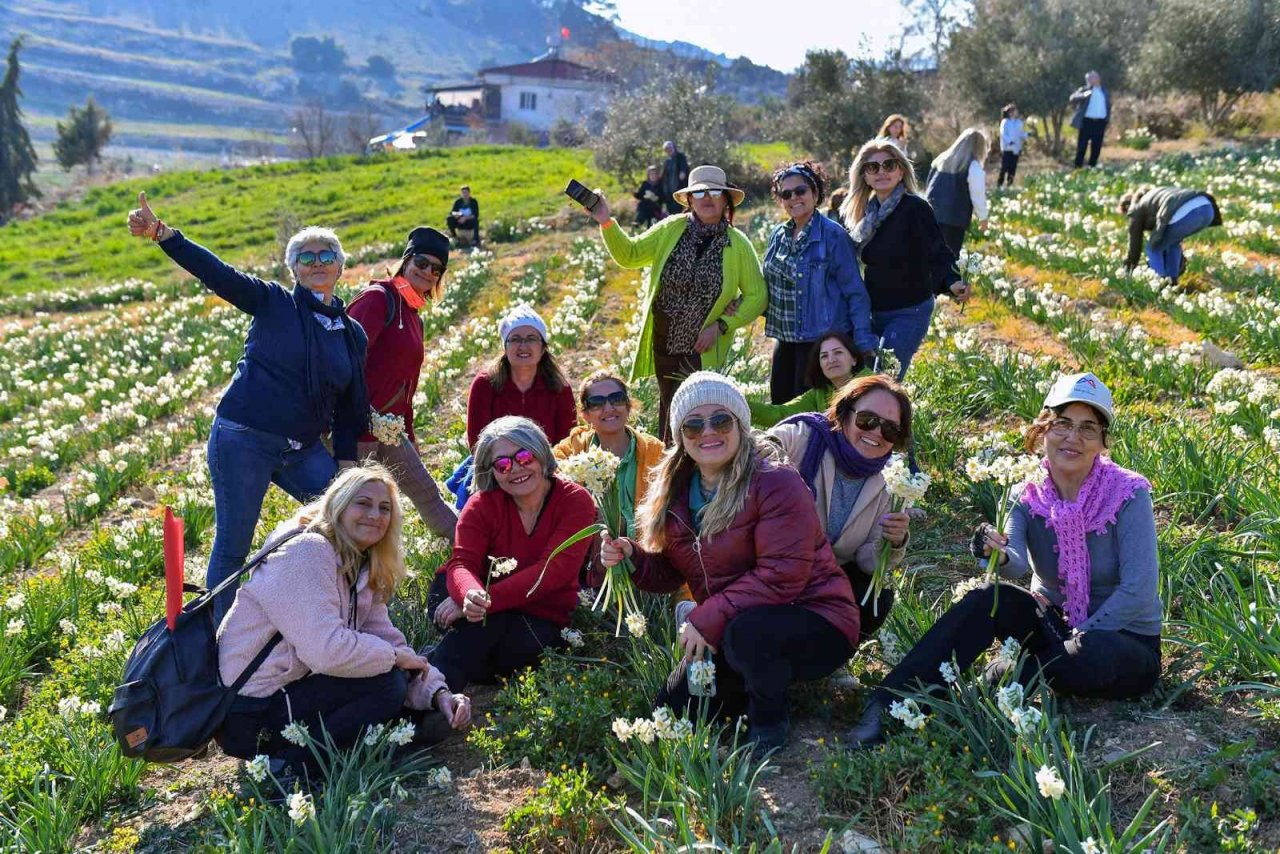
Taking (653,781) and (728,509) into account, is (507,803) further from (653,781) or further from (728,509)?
(728,509)

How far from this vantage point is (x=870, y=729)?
12.3 ft

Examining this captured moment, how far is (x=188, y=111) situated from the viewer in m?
149

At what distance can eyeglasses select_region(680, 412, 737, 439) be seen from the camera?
13.1 ft

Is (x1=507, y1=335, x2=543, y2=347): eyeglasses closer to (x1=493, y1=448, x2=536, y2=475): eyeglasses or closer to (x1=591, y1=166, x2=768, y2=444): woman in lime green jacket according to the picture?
(x1=591, y1=166, x2=768, y2=444): woman in lime green jacket

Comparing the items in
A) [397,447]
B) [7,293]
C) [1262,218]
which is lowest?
[7,293]

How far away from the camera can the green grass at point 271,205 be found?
82.8ft

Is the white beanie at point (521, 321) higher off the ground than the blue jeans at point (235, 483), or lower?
higher

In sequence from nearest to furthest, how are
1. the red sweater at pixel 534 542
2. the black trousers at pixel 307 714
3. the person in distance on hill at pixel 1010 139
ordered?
the black trousers at pixel 307 714 → the red sweater at pixel 534 542 → the person in distance on hill at pixel 1010 139

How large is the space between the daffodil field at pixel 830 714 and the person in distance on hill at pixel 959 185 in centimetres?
110

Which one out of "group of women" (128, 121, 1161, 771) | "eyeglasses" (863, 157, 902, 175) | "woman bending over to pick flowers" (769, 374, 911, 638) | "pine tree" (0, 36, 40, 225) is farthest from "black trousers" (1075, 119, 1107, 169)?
"pine tree" (0, 36, 40, 225)

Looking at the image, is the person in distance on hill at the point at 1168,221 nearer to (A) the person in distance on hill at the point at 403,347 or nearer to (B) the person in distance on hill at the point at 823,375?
(B) the person in distance on hill at the point at 823,375

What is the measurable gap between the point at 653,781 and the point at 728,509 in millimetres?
1026

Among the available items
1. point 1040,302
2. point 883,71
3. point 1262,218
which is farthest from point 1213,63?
point 1040,302

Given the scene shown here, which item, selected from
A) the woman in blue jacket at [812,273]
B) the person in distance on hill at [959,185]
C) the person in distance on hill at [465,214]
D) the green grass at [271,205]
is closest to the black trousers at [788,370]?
the woman in blue jacket at [812,273]
